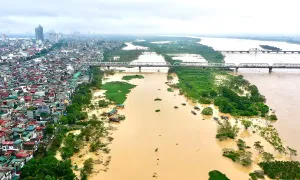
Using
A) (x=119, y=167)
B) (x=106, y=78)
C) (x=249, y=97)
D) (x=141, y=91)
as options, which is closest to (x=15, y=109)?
(x=119, y=167)

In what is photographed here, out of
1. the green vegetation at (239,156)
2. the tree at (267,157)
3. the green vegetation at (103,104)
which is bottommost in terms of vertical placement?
the green vegetation at (239,156)

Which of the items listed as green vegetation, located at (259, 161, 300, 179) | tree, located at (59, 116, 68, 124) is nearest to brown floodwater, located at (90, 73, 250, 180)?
green vegetation, located at (259, 161, 300, 179)

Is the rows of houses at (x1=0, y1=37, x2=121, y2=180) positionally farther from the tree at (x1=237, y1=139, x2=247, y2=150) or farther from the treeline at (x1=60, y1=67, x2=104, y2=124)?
the tree at (x1=237, y1=139, x2=247, y2=150)

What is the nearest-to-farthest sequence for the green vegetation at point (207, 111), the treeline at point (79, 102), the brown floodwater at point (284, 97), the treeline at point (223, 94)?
the brown floodwater at point (284, 97)
the treeline at point (79, 102)
the green vegetation at point (207, 111)
the treeline at point (223, 94)

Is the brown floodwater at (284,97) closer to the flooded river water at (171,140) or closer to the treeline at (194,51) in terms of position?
the flooded river water at (171,140)

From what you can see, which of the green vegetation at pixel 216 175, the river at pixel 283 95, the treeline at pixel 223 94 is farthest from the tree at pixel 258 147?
the treeline at pixel 223 94

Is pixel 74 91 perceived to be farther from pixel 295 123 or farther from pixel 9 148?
pixel 295 123
